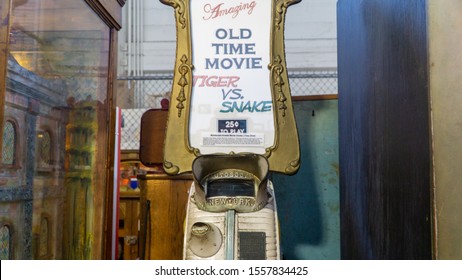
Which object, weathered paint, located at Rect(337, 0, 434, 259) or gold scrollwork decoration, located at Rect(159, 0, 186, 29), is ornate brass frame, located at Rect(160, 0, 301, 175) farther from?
weathered paint, located at Rect(337, 0, 434, 259)

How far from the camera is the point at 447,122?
1107mm

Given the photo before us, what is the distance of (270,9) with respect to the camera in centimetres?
212

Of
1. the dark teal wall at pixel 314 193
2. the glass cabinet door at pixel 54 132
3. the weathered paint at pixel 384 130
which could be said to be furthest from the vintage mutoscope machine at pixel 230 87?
the dark teal wall at pixel 314 193

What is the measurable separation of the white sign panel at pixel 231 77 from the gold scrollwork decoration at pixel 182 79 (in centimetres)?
4

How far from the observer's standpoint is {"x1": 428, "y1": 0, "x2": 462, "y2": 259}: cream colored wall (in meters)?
1.09

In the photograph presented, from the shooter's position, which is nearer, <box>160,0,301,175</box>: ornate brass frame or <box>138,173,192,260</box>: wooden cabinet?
<box>160,0,301,175</box>: ornate brass frame

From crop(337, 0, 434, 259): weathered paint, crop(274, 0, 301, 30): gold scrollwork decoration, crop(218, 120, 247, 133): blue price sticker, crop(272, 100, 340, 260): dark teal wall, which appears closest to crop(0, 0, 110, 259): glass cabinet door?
crop(218, 120, 247, 133): blue price sticker

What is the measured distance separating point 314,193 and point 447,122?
60.8 inches

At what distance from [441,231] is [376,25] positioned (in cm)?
98

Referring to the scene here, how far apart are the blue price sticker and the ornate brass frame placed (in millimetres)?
153

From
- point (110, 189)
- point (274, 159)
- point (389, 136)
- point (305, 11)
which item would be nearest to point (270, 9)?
point (274, 159)

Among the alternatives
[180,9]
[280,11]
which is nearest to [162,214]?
[180,9]

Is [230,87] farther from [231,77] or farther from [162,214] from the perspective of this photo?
[162,214]

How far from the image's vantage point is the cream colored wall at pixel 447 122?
1095 mm
